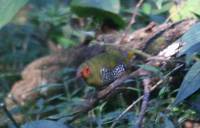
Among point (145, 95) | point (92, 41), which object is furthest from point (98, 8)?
point (145, 95)

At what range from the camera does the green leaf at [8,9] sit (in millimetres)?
1843

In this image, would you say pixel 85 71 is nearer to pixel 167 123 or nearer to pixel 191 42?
pixel 167 123

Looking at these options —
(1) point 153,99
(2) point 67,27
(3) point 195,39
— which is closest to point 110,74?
(1) point 153,99

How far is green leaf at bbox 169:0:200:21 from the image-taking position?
7.51ft

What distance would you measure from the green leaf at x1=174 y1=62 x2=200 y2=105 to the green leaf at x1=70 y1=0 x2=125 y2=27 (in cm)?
109

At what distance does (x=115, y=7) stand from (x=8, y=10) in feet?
2.56

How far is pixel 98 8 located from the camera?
256cm

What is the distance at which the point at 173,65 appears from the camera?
5.95 feet

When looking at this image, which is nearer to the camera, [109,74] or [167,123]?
[167,123]

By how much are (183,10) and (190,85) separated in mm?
1006

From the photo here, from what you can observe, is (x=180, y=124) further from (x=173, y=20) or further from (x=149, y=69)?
(x=173, y=20)

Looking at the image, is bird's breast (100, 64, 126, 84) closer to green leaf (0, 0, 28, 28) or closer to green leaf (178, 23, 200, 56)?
green leaf (0, 0, 28, 28)

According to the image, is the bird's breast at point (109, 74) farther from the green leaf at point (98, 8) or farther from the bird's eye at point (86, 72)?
the green leaf at point (98, 8)

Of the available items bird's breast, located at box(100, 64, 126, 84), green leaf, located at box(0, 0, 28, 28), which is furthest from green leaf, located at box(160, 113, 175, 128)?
green leaf, located at box(0, 0, 28, 28)
